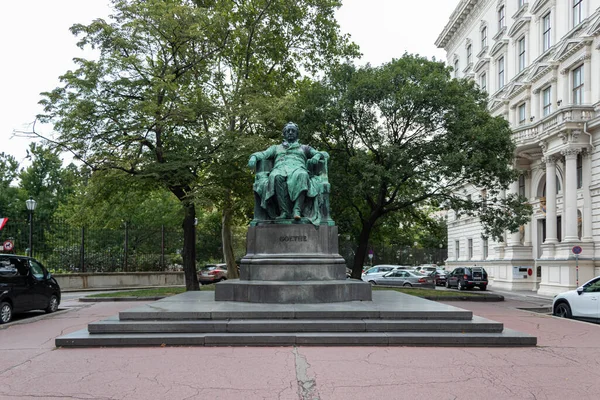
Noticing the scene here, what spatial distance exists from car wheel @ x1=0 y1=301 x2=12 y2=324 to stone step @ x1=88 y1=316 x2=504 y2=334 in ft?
16.4

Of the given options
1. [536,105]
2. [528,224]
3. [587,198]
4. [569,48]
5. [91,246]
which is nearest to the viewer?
[91,246]

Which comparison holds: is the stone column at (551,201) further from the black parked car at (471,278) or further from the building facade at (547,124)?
the black parked car at (471,278)

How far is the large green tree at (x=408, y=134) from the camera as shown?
871 inches

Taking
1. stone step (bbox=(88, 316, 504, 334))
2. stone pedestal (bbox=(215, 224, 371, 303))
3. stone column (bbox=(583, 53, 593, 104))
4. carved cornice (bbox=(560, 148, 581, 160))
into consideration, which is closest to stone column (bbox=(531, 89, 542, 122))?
stone column (bbox=(583, 53, 593, 104))

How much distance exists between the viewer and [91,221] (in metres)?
23.1

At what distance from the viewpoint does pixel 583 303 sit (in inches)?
512

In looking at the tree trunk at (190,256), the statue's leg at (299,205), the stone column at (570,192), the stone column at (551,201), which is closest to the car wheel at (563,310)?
the statue's leg at (299,205)

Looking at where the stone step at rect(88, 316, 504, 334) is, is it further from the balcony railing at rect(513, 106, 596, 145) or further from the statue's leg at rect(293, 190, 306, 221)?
the balcony railing at rect(513, 106, 596, 145)

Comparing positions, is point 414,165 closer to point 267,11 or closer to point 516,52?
point 267,11

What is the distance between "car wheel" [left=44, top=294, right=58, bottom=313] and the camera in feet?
49.1

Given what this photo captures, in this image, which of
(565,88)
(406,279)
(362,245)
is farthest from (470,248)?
(362,245)

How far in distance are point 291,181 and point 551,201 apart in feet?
79.1

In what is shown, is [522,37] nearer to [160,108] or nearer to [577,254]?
[577,254]

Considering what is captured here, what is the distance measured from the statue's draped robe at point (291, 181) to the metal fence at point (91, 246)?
1630cm
